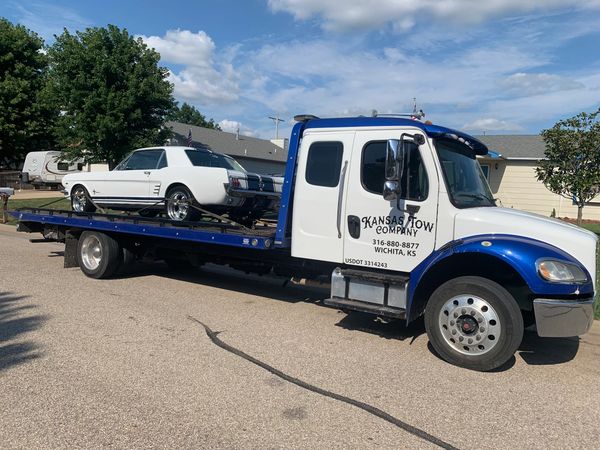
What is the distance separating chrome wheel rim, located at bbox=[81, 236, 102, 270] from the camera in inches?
354

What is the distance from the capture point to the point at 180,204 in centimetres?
841

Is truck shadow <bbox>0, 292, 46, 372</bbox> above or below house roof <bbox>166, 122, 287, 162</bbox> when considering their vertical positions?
below

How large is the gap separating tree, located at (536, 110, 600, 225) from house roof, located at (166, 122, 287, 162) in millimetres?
23747

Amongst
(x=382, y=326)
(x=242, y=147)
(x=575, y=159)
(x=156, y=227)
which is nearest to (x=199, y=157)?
(x=156, y=227)

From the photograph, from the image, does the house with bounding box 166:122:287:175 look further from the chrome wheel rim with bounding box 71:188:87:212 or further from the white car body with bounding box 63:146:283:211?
the white car body with bounding box 63:146:283:211

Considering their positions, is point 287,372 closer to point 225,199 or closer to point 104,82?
point 225,199

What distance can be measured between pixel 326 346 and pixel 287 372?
3.00 ft

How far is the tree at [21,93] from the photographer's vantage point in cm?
3325

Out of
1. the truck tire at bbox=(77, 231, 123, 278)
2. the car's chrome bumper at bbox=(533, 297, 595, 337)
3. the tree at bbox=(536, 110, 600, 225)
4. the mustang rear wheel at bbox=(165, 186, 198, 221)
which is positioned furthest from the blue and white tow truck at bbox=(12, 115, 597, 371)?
the tree at bbox=(536, 110, 600, 225)

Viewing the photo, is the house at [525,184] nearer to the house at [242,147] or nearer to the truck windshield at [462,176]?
the house at [242,147]

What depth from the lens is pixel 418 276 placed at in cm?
538

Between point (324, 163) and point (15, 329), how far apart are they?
3.98 m

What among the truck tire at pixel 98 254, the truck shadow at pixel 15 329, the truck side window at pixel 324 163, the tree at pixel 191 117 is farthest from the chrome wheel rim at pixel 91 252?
the tree at pixel 191 117

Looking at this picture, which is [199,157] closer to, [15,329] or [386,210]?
[15,329]
